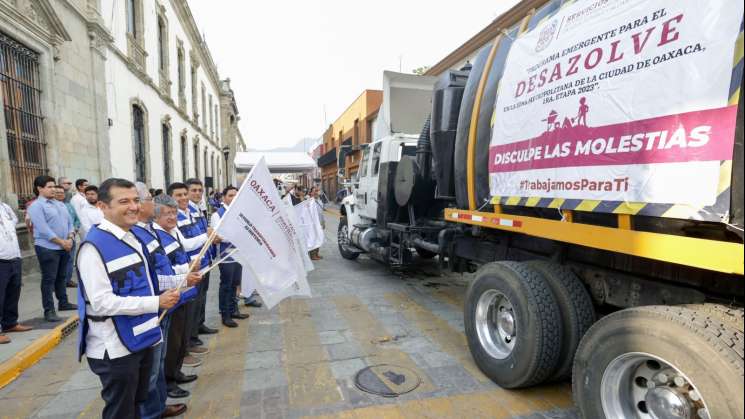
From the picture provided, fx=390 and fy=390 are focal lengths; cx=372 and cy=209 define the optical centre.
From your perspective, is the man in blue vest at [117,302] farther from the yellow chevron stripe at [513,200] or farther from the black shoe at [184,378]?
the yellow chevron stripe at [513,200]

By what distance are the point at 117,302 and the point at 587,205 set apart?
8.97 ft

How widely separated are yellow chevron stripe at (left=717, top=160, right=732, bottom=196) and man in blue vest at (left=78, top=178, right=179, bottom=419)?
2.77m

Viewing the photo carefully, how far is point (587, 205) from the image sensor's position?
8.07 feet

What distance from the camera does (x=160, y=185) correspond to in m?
14.4

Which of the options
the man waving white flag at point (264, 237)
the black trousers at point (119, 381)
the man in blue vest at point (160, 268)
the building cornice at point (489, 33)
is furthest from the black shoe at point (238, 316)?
the building cornice at point (489, 33)

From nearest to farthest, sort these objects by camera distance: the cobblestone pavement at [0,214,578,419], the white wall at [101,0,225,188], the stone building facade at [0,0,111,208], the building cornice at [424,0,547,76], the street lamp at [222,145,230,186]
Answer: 1. the cobblestone pavement at [0,214,578,419]
2. the stone building facade at [0,0,111,208]
3. the white wall at [101,0,225,188]
4. the building cornice at [424,0,547,76]
5. the street lamp at [222,145,230,186]

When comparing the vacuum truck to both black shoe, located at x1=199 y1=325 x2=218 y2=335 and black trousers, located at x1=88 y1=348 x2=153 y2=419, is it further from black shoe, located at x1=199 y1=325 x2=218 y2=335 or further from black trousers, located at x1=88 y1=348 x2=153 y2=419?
black shoe, located at x1=199 y1=325 x2=218 y2=335

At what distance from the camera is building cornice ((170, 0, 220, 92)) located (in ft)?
61.6

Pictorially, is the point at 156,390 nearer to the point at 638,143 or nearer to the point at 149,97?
the point at 638,143

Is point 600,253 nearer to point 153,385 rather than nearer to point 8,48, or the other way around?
point 153,385

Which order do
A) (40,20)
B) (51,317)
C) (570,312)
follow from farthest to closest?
(40,20), (51,317), (570,312)

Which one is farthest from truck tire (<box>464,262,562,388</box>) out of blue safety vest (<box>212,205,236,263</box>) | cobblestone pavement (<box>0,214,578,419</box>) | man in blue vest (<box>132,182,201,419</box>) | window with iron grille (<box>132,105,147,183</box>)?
window with iron grille (<box>132,105,147,183</box>)

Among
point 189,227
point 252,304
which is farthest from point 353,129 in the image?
point 189,227

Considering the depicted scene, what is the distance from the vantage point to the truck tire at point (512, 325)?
112 inches
